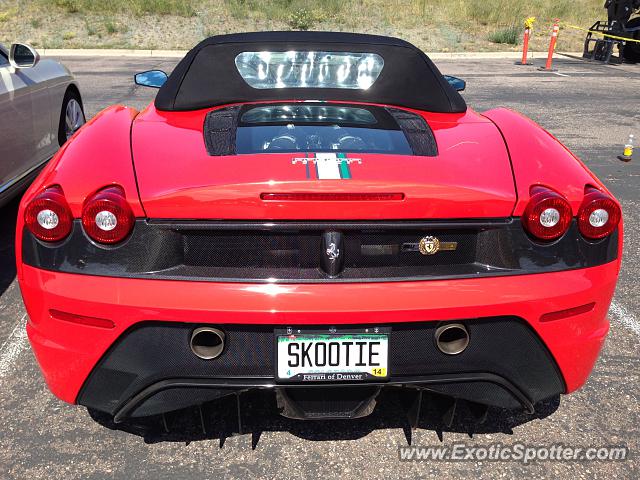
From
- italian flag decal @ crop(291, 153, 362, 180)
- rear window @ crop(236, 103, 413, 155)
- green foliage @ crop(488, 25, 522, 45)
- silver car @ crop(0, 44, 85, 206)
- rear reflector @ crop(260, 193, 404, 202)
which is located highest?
italian flag decal @ crop(291, 153, 362, 180)

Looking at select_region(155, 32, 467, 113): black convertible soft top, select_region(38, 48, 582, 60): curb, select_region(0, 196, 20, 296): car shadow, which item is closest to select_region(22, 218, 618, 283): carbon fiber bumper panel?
select_region(155, 32, 467, 113): black convertible soft top

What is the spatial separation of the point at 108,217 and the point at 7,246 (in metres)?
2.91

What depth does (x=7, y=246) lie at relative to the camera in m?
4.55

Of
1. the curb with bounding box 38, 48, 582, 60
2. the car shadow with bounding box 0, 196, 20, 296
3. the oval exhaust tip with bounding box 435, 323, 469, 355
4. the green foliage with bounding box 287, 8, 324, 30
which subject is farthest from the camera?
the green foliage with bounding box 287, 8, 324, 30

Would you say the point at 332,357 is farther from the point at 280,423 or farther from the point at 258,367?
the point at 280,423

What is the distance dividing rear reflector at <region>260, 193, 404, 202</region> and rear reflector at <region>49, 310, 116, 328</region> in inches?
25.4

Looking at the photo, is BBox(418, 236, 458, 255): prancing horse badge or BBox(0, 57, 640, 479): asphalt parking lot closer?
BBox(418, 236, 458, 255): prancing horse badge

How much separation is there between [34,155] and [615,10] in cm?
1768

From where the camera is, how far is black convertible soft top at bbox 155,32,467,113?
3094mm

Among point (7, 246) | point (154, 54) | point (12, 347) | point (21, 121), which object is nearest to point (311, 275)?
point (12, 347)

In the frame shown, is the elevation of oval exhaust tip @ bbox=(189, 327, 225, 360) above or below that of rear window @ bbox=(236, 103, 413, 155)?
below

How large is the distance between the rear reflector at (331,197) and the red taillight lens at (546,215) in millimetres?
458

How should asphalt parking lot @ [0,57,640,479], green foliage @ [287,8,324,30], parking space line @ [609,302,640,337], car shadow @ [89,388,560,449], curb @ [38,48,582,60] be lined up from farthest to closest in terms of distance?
green foliage @ [287,8,324,30] < curb @ [38,48,582,60] < parking space line @ [609,302,640,337] < car shadow @ [89,388,560,449] < asphalt parking lot @ [0,57,640,479]

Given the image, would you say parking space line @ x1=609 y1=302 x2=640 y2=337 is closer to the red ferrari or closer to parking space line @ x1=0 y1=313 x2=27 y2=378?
the red ferrari
